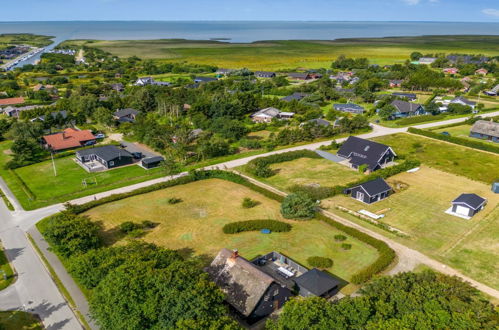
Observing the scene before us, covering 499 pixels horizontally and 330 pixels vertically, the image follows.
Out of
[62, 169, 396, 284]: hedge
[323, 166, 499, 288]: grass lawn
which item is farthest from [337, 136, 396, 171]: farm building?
[323, 166, 499, 288]: grass lawn

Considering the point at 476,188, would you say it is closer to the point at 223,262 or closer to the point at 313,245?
the point at 313,245

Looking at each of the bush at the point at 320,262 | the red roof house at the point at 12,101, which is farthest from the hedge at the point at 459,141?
the red roof house at the point at 12,101

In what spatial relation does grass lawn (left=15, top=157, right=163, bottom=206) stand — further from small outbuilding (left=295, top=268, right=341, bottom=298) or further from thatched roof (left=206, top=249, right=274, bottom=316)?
small outbuilding (left=295, top=268, right=341, bottom=298)

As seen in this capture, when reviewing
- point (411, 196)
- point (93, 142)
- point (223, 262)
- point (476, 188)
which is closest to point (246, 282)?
point (223, 262)

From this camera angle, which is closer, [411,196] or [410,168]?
[411,196]

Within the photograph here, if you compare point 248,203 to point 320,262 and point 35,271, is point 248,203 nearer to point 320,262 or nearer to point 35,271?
point 320,262

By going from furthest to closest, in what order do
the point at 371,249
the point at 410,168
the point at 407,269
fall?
the point at 410,168 < the point at 371,249 < the point at 407,269
